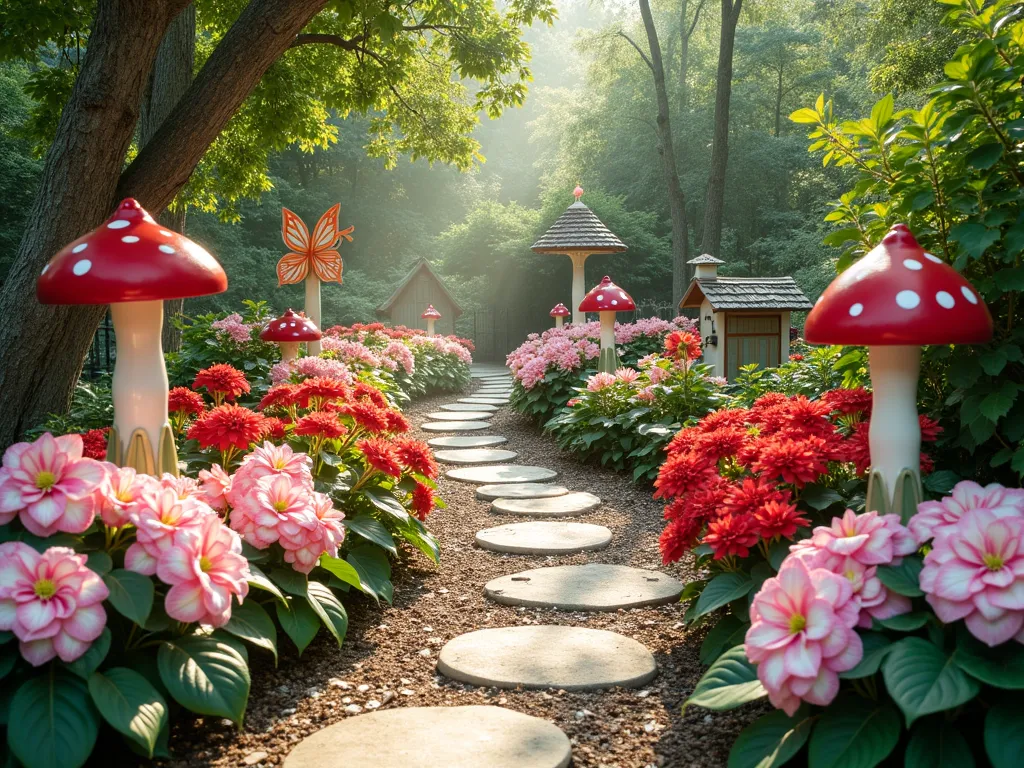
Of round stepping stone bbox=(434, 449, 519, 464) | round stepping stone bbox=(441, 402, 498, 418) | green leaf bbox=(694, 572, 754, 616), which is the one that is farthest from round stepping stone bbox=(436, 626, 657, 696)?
round stepping stone bbox=(441, 402, 498, 418)

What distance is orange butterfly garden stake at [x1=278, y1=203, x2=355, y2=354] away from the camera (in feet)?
24.5

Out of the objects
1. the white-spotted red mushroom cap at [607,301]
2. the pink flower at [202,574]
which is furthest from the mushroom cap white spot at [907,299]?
the white-spotted red mushroom cap at [607,301]

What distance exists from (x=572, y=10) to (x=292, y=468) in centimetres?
6691

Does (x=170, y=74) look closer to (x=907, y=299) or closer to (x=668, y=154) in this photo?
(x=907, y=299)

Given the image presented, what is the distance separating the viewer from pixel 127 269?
236cm

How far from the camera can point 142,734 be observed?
68.3 inches

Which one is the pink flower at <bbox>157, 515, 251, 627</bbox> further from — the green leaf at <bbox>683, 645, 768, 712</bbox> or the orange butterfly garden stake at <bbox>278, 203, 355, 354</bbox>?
the orange butterfly garden stake at <bbox>278, 203, 355, 354</bbox>

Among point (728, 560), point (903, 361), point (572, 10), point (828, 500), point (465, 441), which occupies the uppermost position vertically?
point (572, 10)

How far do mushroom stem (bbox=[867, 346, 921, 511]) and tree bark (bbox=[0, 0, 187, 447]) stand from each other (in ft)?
12.8

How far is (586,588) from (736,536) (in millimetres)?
→ 1446

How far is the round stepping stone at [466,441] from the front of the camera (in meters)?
7.99

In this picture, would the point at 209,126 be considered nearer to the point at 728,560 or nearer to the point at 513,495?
the point at 513,495

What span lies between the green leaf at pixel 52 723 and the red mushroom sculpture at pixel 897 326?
200cm

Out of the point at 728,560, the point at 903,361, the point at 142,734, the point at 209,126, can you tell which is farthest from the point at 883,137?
the point at 209,126
